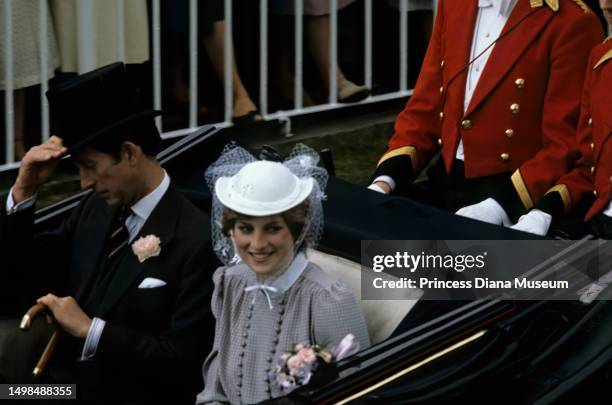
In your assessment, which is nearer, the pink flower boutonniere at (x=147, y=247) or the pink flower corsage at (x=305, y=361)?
the pink flower corsage at (x=305, y=361)

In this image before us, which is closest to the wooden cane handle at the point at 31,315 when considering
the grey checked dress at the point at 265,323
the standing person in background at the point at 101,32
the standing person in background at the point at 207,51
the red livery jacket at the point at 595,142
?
the grey checked dress at the point at 265,323

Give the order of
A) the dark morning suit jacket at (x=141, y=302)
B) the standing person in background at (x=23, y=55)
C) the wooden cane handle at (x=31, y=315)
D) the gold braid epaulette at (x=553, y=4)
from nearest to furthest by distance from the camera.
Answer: the wooden cane handle at (x=31, y=315) → the dark morning suit jacket at (x=141, y=302) → the gold braid epaulette at (x=553, y=4) → the standing person in background at (x=23, y=55)

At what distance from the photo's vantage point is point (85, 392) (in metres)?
4.94

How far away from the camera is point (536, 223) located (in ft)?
17.1

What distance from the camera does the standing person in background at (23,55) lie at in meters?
7.42

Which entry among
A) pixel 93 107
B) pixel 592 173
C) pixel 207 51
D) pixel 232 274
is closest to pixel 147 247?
pixel 232 274

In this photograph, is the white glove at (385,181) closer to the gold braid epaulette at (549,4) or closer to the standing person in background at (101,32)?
the gold braid epaulette at (549,4)

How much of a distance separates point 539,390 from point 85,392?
127cm

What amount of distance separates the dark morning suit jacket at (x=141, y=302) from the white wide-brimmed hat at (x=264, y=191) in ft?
1.24

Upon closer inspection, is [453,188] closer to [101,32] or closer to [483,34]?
[483,34]

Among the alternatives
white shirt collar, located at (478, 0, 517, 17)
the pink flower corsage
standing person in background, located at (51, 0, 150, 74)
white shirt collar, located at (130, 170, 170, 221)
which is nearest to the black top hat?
white shirt collar, located at (130, 170, 170, 221)

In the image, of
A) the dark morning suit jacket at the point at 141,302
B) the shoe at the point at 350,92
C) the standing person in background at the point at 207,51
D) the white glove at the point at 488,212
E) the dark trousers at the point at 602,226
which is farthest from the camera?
the shoe at the point at 350,92

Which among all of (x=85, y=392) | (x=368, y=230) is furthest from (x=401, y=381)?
(x=85, y=392)

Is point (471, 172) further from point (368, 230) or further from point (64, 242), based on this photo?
point (64, 242)
